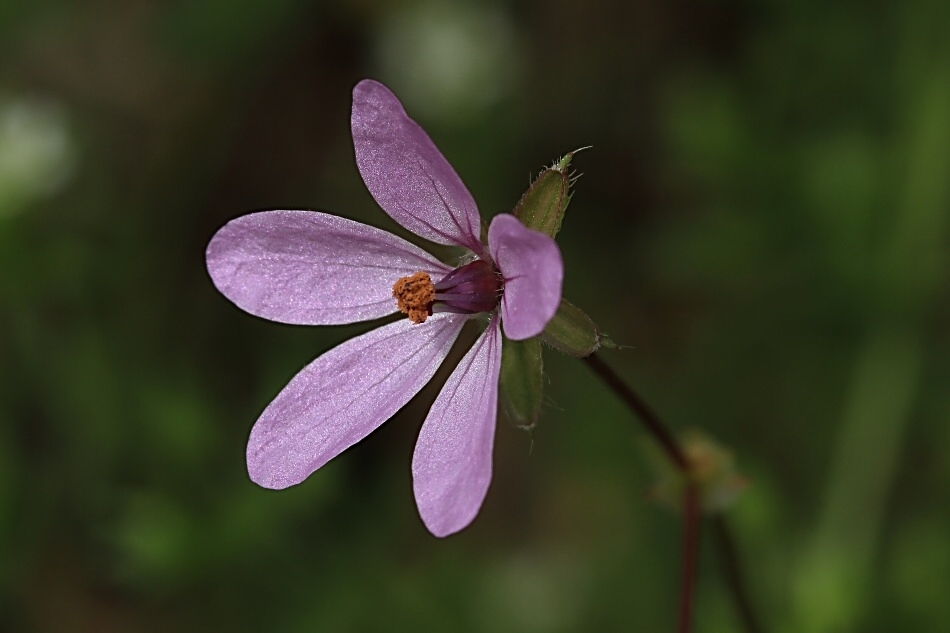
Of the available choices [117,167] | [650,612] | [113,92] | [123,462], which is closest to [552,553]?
[650,612]

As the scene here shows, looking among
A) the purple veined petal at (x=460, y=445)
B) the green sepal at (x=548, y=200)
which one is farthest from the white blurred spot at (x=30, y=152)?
the green sepal at (x=548, y=200)

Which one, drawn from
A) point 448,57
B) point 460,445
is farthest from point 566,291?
point 460,445

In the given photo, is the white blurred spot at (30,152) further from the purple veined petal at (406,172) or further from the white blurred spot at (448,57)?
the purple veined petal at (406,172)

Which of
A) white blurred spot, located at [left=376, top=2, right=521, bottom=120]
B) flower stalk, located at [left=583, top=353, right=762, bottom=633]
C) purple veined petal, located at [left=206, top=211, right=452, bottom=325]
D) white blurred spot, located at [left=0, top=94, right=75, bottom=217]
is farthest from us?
white blurred spot, located at [left=376, top=2, right=521, bottom=120]

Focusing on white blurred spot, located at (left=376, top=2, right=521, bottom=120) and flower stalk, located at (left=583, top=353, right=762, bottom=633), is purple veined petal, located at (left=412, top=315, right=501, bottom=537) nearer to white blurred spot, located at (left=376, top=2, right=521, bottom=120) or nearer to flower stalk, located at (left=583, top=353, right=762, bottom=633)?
flower stalk, located at (left=583, top=353, right=762, bottom=633)

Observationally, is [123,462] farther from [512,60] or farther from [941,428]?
[941,428]

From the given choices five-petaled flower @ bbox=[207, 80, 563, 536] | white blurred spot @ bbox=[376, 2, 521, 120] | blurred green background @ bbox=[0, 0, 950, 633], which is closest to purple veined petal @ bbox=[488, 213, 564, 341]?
five-petaled flower @ bbox=[207, 80, 563, 536]
